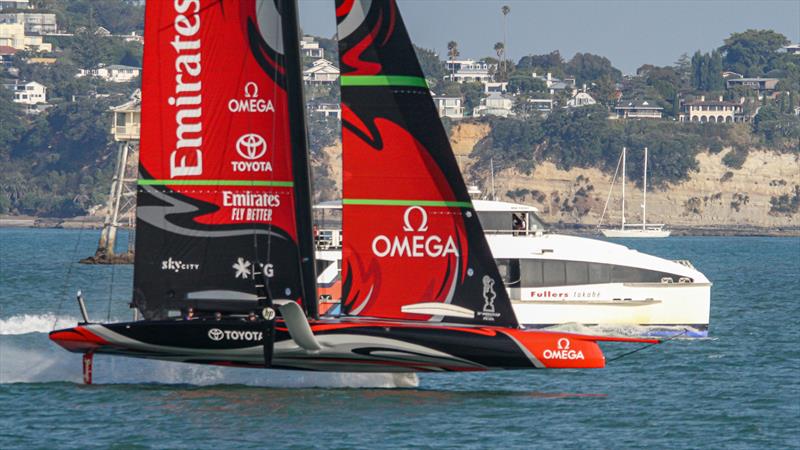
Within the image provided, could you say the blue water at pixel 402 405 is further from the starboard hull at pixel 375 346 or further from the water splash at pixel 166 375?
the starboard hull at pixel 375 346

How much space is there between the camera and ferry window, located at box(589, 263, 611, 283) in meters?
31.7

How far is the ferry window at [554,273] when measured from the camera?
31703 mm

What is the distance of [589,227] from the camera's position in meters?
165

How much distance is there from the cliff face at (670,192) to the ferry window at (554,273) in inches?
5288

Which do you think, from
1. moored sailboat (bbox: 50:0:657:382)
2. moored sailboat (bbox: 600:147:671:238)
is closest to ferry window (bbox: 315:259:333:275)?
moored sailboat (bbox: 50:0:657:382)

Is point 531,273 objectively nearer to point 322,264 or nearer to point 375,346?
point 322,264

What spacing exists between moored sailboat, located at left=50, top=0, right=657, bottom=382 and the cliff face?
144170 mm

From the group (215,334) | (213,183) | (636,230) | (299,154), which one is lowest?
(636,230)

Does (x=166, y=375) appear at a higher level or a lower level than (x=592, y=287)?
lower

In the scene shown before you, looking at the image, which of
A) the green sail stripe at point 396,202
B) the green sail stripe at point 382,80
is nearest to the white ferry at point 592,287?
the green sail stripe at point 396,202

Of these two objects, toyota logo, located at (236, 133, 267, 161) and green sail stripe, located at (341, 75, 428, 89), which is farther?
toyota logo, located at (236, 133, 267, 161)

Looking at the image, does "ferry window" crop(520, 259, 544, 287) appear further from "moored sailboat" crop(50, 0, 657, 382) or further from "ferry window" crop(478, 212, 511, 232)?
"moored sailboat" crop(50, 0, 657, 382)

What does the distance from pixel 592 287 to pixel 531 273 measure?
125 centimetres

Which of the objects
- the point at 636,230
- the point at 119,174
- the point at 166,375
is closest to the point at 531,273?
the point at 166,375
